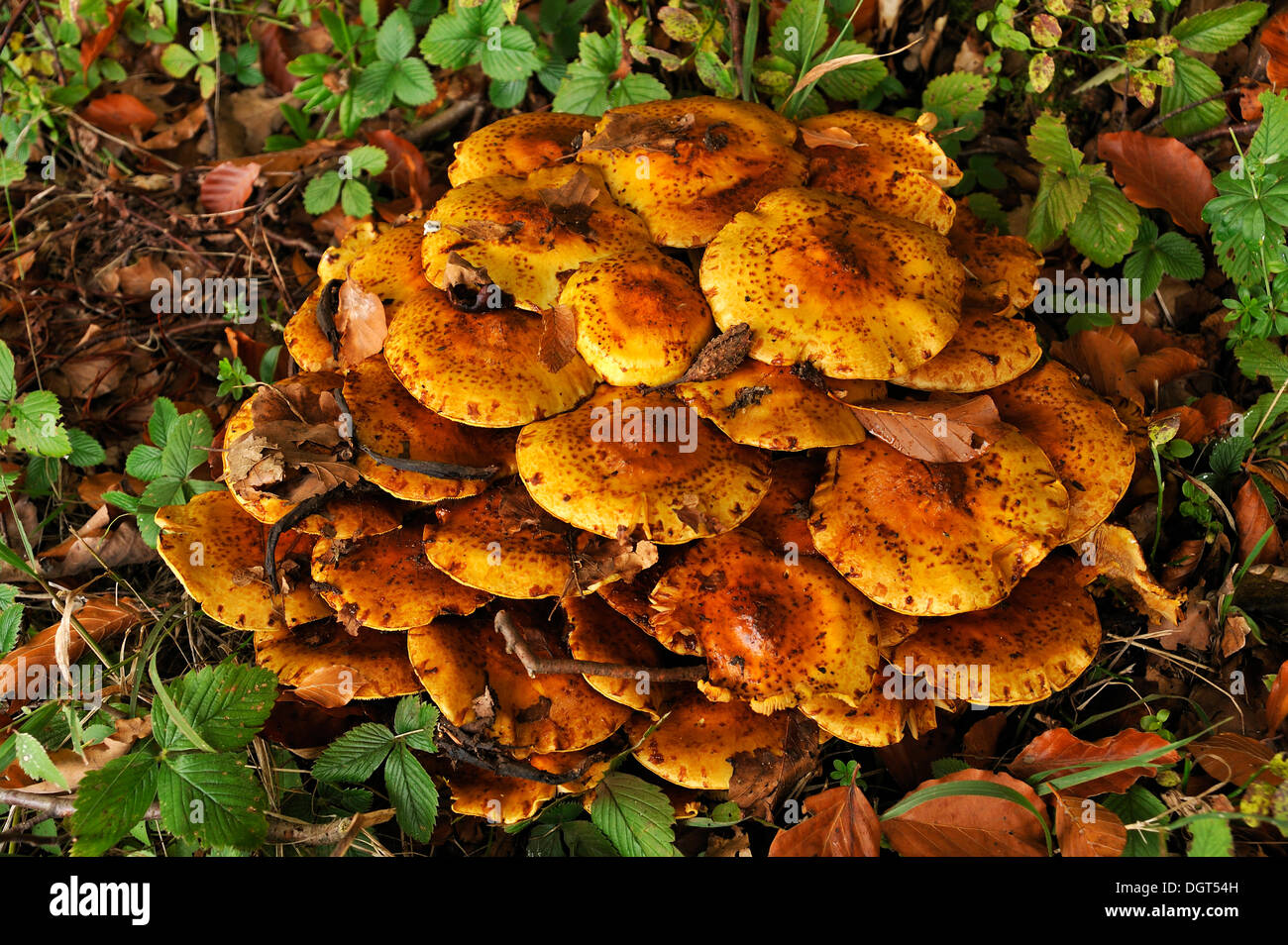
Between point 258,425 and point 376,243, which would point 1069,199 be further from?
point 258,425

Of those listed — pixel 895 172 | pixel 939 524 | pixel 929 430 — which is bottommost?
pixel 939 524

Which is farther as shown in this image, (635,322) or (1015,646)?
(1015,646)

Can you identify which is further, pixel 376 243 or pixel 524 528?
pixel 376 243

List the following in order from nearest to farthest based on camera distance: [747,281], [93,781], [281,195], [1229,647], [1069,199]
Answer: [93,781], [747,281], [1229,647], [1069,199], [281,195]

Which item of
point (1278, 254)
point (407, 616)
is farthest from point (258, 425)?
point (1278, 254)

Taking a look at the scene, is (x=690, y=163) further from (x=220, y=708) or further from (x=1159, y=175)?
(x=220, y=708)

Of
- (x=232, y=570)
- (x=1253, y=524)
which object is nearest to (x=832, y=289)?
(x=1253, y=524)
